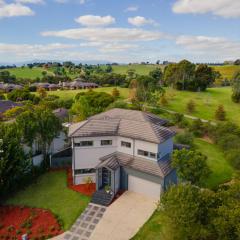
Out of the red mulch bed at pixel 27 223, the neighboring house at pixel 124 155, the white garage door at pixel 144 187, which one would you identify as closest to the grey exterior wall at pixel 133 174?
the neighboring house at pixel 124 155

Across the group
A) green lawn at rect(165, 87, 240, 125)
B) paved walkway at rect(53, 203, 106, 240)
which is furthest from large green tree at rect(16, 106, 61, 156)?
green lawn at rect(165, 87, 240, 125)

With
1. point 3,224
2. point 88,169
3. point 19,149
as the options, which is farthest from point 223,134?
point 3,224

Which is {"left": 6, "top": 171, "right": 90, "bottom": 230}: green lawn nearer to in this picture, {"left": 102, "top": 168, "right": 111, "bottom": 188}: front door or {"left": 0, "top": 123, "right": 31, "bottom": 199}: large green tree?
{"left": 0, "top": 123, "right": 31, "bottom": 199}: large green tree

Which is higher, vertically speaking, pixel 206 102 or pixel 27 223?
pixel 206 102

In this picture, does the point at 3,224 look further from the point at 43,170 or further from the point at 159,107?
the point at 159,107

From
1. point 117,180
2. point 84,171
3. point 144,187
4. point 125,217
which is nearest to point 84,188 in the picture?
point 84,171

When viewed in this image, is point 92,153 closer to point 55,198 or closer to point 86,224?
point 55,198

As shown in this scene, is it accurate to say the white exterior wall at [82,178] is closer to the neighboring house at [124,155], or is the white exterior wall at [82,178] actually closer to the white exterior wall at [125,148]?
the neighboring house at [124,155]
